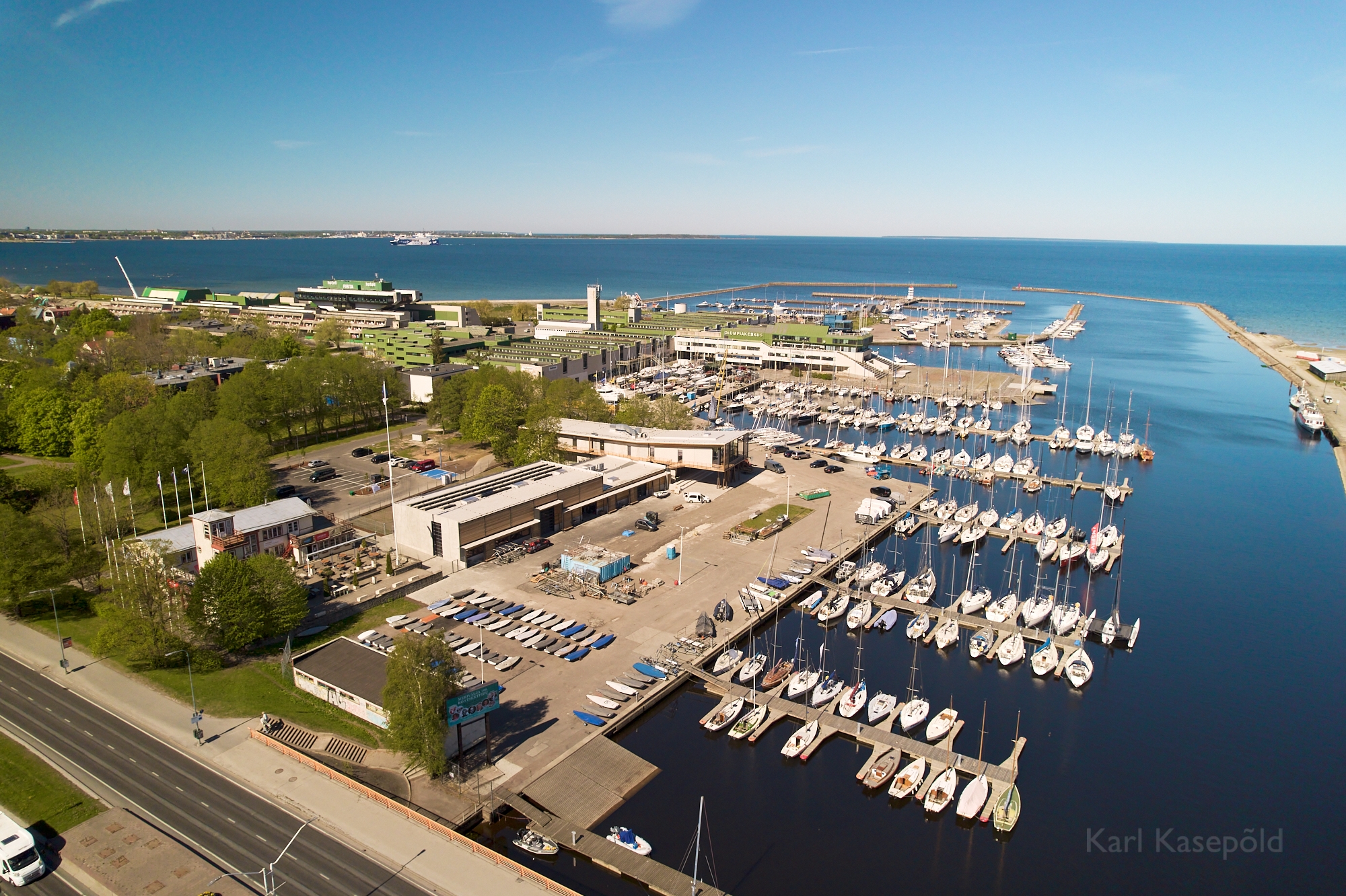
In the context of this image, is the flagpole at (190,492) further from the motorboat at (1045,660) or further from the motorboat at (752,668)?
the motorboat at (1045,660)

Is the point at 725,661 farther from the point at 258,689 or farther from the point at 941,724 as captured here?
the point at 258,689

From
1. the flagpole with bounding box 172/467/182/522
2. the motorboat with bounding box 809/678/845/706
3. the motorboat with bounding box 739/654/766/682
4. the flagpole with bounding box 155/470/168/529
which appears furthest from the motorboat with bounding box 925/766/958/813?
the flagpole with bounding box 155/470/168/529

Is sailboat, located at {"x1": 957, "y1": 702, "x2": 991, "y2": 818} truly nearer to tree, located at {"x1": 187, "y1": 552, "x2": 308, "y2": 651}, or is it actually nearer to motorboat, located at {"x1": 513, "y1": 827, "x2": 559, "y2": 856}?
motorboat, located at {"x1": 513, "y1": 827, "x2": 559, "y2": 856}

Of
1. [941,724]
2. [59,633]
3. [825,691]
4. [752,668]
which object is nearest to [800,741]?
[825,691]

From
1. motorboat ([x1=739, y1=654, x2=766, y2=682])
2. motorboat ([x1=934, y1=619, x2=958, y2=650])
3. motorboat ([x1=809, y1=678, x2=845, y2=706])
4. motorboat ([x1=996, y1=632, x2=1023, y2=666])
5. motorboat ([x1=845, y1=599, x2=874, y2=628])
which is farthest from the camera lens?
motorboat ([x1=845, y1=599, x2=874, y2=628])

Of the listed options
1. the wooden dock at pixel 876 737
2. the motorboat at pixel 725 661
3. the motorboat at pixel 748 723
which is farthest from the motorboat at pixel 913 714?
the motorboat at pixel 725 661

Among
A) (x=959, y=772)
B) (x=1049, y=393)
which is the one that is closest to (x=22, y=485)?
(x=959, y=772)

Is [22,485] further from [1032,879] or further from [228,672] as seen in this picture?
[1032,879]
